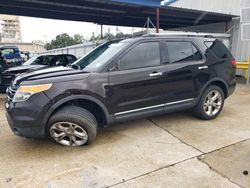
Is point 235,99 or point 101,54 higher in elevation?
point 101,54

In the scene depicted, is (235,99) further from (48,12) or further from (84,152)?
(48,12)

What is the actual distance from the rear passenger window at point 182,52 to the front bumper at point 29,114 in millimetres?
2330

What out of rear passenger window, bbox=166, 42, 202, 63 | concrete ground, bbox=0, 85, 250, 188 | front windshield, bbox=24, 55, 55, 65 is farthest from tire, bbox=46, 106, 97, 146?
front windshield, bbox=24, 55, 55, 65

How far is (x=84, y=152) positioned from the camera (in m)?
3.54

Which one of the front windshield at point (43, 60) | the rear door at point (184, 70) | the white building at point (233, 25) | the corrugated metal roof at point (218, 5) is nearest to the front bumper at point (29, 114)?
the rear door at point (184, 70)

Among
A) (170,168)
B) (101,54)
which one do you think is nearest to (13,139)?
(101,54)

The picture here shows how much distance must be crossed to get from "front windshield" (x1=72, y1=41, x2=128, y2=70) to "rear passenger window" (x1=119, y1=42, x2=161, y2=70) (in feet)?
0.64

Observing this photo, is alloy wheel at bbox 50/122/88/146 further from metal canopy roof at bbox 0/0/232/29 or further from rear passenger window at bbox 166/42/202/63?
metal canopy roof at bbox 0/0/232/29

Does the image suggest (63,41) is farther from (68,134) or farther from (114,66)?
(68,134)

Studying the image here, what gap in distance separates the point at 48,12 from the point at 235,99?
9.17 meters

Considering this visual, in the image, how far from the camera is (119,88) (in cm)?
378

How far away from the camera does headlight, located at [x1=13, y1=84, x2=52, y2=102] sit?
332 centimetres

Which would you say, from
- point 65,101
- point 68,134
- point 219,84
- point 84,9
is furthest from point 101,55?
point 84,9

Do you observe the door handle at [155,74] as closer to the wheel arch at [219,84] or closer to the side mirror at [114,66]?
the side mirror at [114,66]
